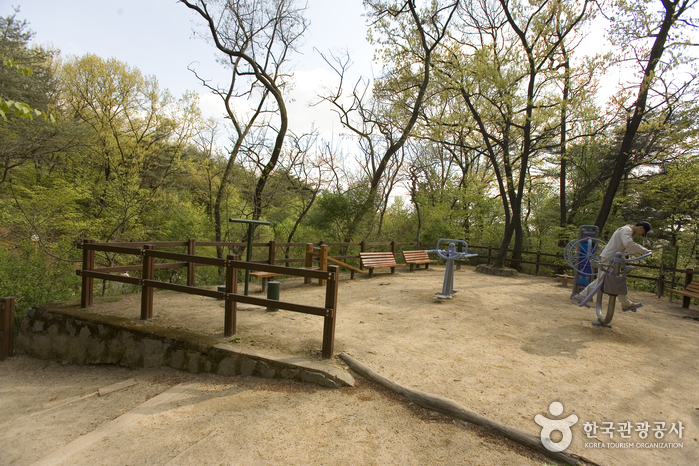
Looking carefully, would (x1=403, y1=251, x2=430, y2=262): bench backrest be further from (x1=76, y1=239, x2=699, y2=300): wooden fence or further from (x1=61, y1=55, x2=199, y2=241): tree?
(x1=61, y1=55, x2=199, y2=241): tree

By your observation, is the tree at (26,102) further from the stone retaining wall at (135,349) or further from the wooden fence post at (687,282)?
the wooden fence post at (687,282)

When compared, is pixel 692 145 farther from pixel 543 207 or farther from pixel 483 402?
pixel 483 402

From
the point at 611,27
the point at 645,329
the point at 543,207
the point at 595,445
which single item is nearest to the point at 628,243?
the point at 645,329

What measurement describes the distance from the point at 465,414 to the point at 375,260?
8026 millimetres

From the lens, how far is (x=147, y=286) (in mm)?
5375

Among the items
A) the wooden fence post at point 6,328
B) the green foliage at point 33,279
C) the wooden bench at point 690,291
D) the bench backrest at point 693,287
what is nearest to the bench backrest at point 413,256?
the wooden bench at point 690,291

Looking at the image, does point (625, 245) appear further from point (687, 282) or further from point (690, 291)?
point (687, 282)

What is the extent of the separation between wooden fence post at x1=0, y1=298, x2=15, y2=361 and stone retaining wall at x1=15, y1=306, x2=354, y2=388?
0.14 m

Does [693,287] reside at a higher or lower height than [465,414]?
higher

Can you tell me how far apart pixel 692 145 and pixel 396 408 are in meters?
16.0

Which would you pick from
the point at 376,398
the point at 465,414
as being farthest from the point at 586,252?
the point at 376,398

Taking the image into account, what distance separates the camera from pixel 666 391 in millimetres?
3842

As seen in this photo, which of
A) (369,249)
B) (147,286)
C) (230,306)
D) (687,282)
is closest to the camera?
(230,306)

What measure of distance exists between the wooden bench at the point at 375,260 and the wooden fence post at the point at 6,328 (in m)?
7.48
